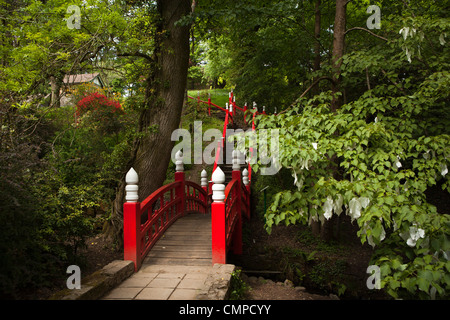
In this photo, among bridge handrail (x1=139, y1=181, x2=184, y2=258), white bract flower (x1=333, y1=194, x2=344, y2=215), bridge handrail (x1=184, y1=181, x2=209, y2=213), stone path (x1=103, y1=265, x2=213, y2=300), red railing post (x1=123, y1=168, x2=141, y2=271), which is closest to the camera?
white bract flower (x1=333, y1=194, x2=344, y2=215)

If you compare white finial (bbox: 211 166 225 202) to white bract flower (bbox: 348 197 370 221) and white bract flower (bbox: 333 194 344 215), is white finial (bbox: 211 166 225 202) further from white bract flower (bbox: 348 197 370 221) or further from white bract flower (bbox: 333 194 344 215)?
white bract flower (bbox: 348 197 370 221)

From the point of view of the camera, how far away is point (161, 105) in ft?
21.8

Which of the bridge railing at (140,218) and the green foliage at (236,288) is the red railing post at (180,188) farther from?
the green foliage at (236,288)

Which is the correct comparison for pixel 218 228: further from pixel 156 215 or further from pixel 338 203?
pixel 338 203

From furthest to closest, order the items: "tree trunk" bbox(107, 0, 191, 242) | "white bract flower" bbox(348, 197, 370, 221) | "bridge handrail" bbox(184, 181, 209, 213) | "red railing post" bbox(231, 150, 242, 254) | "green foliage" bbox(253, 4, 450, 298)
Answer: "red railing post" bbox(231, 150, 242, 254), "bridge handrail" bbox(184, 181, 209, 213), "tree trunk" bbox(107, 0, 191, 242), "white bract flower" bbox(348, 197, 370, 221), "green foliage" bbox(253, 4, 450, 298)

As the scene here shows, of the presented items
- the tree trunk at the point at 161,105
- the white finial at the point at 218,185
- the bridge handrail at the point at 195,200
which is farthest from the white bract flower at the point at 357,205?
the bridge handrail at the point at 195,200

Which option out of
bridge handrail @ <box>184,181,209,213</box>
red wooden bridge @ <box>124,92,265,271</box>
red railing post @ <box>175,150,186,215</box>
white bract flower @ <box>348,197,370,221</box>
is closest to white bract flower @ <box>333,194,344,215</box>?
white bract flower @ <box>348,197,370,221</box>

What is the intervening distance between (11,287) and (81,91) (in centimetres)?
908

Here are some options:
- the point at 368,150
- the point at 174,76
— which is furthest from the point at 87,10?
the point at 368,150

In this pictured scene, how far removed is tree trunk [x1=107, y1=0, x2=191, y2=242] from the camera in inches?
257

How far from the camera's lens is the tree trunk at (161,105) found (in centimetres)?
652

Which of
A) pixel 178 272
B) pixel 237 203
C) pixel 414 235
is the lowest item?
pixel 178 272

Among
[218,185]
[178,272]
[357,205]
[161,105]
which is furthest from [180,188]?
[357,205]

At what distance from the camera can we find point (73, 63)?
590 centimetres
